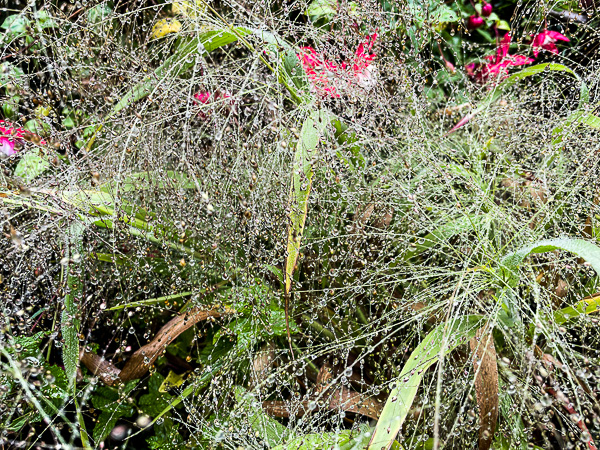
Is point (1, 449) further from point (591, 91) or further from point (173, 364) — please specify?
point (591, 91)

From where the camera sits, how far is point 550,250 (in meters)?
0.76

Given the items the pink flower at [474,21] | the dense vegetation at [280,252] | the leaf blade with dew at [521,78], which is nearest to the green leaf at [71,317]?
the dense vegetation at [280,252]

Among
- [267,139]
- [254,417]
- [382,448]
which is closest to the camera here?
[382,448]

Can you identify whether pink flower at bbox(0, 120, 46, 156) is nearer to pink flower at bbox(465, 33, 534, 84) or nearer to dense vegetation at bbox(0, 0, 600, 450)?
dense vegetation at bbox(0, 0, 600, 450)

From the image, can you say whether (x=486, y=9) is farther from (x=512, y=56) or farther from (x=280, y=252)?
(x=280, y=252)

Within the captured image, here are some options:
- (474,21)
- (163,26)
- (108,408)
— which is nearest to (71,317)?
(108,408)

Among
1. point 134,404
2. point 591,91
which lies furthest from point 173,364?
point 591,91

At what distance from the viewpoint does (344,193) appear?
0.93 meters

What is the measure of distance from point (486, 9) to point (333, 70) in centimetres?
85

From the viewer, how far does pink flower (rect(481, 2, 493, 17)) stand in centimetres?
156

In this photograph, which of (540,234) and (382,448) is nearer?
(382,448)

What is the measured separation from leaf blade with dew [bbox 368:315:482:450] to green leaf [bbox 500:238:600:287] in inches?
4.8

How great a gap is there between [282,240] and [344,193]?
0.15m

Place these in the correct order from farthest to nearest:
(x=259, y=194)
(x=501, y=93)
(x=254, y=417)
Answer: (x=501, y=93) → (x=259, y=194) → (x=254, y=417)
